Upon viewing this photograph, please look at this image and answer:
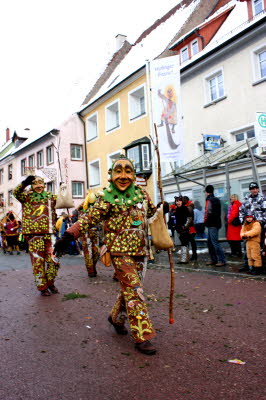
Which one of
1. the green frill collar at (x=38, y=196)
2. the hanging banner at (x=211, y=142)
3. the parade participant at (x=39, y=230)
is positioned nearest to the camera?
the parade participant at (x=39, y=230)

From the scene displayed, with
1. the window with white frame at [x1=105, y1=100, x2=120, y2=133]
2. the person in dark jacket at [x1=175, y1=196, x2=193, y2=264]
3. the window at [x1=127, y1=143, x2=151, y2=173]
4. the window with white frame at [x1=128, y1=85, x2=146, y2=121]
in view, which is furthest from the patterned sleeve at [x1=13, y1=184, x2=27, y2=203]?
the window with white frame at [x1=105, y1=100, x2=120, y2=133]

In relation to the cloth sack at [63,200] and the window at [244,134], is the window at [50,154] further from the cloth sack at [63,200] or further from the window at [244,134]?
the cloth sack at [63,200]

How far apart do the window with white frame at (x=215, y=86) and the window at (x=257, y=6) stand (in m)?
3.27

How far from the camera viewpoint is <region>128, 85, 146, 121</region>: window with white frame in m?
22.6

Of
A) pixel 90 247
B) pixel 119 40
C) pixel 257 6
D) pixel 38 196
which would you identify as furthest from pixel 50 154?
pixel 38 196

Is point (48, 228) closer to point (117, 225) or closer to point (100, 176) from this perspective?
point (117, 225)

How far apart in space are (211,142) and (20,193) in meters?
9.76

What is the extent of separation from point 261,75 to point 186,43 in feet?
23.0

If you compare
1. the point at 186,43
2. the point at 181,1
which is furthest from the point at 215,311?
the point at 181,1

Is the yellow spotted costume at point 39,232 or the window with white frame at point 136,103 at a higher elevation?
the window with white frame at point 136,103

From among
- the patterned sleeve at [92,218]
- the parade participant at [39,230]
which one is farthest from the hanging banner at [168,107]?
the patterned sleeve at [92,218]

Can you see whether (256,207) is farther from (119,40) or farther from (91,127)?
(119,40)

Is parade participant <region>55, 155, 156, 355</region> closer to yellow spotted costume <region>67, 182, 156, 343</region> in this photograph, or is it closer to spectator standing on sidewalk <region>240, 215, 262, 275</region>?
yellow spotted costume <region>67, 182, 156, 343</region>

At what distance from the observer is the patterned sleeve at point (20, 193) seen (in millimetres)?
6180
